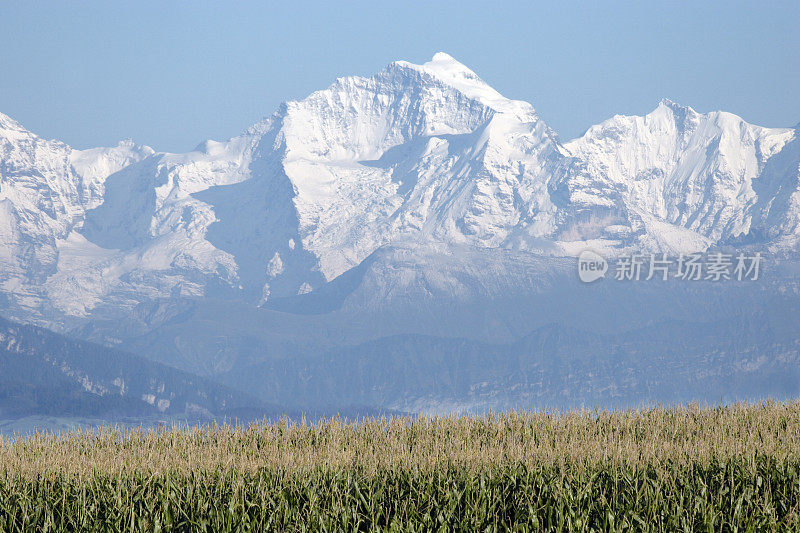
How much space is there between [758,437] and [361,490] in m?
12.9

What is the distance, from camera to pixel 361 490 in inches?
784

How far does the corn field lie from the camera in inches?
726

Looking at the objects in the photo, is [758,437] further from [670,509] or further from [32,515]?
[32,515]

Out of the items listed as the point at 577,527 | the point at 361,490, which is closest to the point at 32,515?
the point at 361,490

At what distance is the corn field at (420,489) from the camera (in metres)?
18.4

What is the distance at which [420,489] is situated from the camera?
19641 mm

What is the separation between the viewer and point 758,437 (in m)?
25.9

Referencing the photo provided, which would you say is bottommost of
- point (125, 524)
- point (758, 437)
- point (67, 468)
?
point (125, 524)

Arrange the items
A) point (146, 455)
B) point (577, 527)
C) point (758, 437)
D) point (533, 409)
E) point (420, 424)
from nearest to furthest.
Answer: point (577, 527), point (146, 455), point (758, 437), point (420, 424), point (533, 409)

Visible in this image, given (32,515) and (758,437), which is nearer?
(32,515)

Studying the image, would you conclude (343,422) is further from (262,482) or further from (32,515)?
(32,515)

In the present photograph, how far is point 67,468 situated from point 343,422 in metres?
10.1

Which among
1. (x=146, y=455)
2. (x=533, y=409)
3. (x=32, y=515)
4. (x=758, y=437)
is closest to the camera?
(x=32, y=515)

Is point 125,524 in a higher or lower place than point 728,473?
lower
